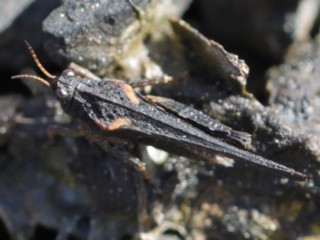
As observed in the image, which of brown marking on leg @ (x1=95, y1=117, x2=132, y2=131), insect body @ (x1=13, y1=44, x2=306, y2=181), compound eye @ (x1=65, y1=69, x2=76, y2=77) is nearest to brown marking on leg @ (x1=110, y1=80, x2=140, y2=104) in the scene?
insect body @ (x1=13, y1=44, x2=306, y2=181)

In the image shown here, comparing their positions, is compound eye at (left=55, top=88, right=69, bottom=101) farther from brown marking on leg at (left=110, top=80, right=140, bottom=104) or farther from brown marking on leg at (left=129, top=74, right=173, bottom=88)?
brown marking on leg at (left=129, top=74, right=173, bottom=88)

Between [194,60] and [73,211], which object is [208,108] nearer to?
[194,60]

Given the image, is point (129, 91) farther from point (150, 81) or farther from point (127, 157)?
point (127, 157)

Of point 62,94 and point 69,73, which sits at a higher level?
point 69,73

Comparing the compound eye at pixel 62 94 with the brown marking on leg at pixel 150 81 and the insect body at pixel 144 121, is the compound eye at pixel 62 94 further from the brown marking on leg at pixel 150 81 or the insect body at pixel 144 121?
the brown marking on leg at pixel 150 81

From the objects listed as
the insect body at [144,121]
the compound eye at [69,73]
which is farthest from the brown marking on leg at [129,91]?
the compound eye at [69,73]

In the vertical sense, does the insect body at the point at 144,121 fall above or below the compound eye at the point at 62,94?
above

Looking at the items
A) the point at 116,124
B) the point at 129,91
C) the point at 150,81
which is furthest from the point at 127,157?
the point at 150,81

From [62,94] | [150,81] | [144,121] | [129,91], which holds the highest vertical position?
[150,81]
